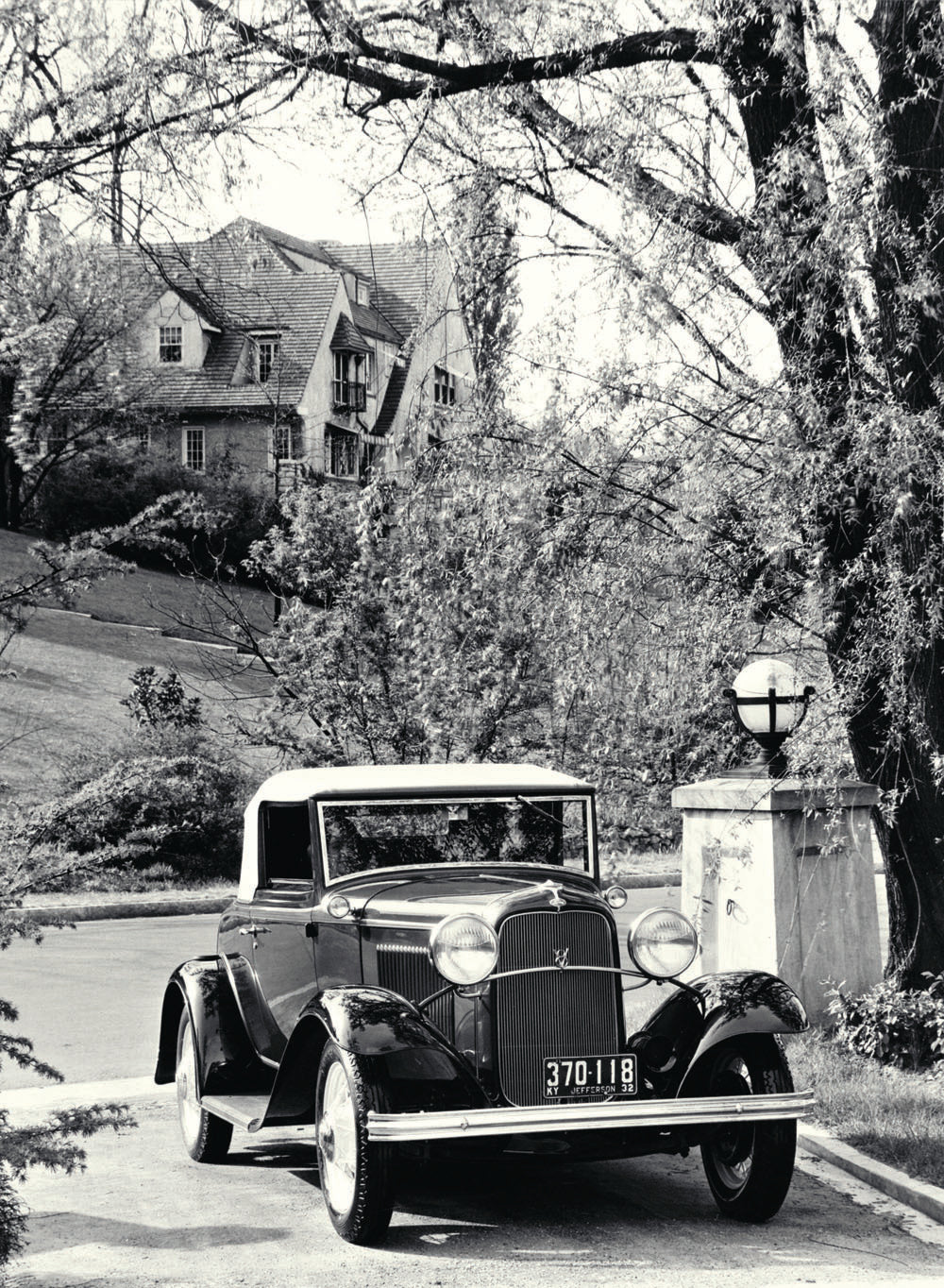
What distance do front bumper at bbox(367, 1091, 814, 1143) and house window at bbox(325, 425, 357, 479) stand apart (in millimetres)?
14496

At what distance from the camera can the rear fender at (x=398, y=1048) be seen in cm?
550

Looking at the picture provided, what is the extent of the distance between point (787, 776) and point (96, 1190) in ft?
14.9

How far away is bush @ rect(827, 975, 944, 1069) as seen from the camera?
870 cm

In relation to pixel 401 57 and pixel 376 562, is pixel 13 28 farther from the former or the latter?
pixel 376 562

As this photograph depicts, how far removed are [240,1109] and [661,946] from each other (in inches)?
77.7

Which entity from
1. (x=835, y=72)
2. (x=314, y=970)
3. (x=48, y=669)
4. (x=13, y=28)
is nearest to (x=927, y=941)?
(x=314, y=970)

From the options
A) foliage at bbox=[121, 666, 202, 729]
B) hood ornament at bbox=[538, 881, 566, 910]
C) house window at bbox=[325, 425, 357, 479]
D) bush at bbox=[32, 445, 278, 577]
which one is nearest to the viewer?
hood ornament at bbox=[538, 881, 566, 910]

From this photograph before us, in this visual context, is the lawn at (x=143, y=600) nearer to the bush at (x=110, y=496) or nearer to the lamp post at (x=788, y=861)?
the bush at (x=110, y=496)

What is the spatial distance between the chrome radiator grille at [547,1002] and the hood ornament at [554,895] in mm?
48

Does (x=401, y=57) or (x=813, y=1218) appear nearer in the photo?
(x=813, y=1218)

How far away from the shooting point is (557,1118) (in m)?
5.35

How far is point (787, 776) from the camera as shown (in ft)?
29.2

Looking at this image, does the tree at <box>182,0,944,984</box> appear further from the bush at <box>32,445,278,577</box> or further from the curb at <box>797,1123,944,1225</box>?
the bush at <box>32,445,278,577</box>

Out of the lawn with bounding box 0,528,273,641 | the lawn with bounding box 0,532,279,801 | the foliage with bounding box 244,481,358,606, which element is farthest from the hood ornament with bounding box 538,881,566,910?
the lawn with bounding box 0,528,273,641
